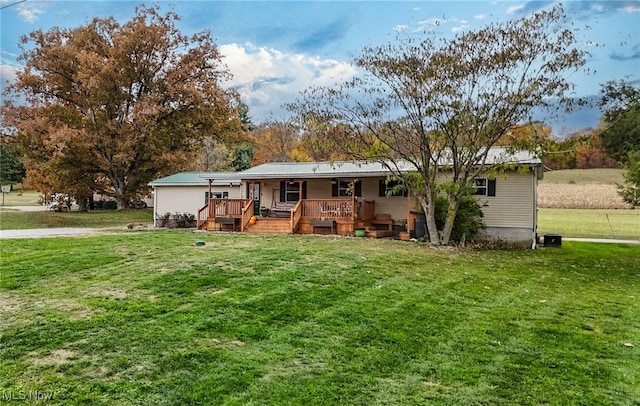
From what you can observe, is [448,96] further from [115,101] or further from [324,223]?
[115,101]

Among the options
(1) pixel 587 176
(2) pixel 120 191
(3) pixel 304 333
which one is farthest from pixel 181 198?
(1) pixel 587 176

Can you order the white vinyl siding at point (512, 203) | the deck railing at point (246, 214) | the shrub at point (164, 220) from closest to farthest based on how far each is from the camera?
1. the white vinyl siding at point (512, 203)
2. the deck railing at point (246, 214)
3. the shrub at point (164, 220)

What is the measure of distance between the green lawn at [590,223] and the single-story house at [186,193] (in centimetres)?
1610

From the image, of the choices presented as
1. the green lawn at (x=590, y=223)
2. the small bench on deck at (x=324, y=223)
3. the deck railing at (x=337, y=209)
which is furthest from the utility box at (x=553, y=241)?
the small bench on deck at (x=324, y=223)

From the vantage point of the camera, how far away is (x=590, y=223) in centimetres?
2748

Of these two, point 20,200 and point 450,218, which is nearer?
point 450,218

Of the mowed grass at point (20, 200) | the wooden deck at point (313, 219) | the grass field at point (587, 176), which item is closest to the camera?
the wooden deck at point (313, 219)

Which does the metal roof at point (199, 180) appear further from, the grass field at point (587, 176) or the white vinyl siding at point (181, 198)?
the grass field at point (587, 176)

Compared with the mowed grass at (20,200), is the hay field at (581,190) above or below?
above

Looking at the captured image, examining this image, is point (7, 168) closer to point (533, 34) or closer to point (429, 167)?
point (429, 167)

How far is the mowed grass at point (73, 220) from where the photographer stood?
2144 centimetres

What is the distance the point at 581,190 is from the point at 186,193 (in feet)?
115

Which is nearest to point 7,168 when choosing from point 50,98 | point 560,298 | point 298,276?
point 50,98

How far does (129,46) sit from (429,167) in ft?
69.2
